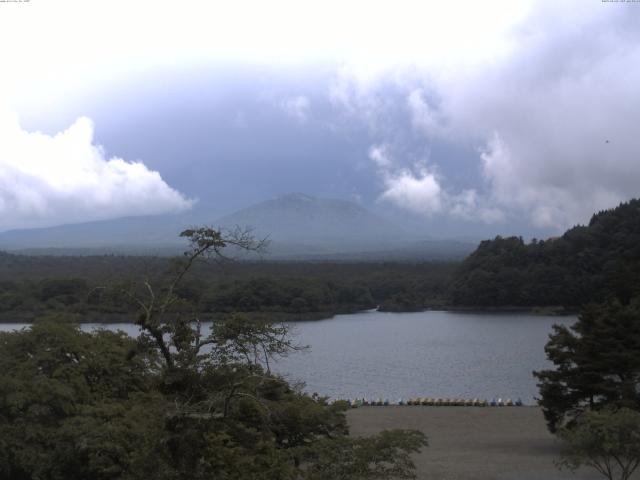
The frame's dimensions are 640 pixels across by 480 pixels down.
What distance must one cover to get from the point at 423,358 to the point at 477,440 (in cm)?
2072

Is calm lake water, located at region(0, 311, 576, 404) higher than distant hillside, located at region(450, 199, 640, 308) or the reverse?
the reverse

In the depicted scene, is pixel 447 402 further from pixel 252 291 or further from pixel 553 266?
pixel 553 266

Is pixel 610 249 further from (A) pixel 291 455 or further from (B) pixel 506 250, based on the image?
(A) pixel 291 455

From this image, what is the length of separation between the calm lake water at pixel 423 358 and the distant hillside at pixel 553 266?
23.2ft

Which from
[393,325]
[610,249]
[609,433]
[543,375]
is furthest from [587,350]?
[610,249]

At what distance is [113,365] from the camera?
548 inches

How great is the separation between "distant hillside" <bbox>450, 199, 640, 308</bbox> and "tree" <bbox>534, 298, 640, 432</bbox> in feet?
159

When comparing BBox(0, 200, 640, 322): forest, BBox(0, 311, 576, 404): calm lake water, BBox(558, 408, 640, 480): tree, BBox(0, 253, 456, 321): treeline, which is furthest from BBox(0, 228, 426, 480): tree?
BBox(0, 200, 640, 322): forest

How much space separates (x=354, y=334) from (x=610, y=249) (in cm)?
3103

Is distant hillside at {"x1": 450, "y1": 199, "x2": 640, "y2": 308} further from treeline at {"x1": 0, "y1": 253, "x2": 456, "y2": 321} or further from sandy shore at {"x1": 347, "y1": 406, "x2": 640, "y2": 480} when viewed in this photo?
sandy shore at {"x1": 347, "y1": 406, "x2": 640, "y2": 480}

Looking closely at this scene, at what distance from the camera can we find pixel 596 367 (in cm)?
1752

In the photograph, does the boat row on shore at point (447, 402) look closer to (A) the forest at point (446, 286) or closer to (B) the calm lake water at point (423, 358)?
(B) the calm lake water at point (423, 358)

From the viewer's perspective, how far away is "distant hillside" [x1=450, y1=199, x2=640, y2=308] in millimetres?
68562

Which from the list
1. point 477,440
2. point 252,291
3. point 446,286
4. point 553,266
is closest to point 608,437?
point 477,440
